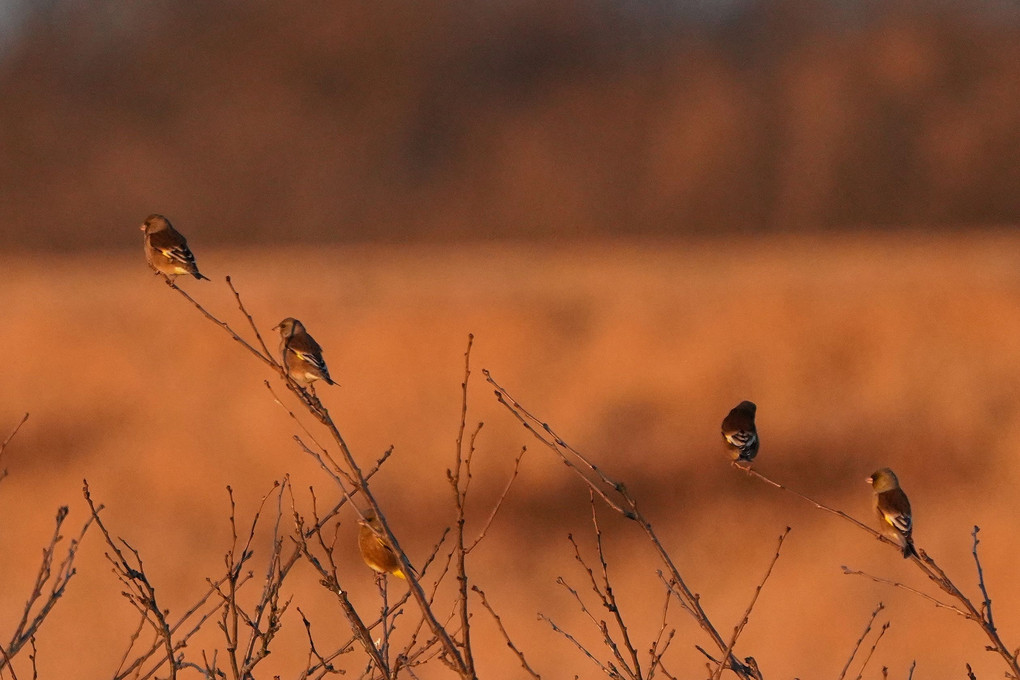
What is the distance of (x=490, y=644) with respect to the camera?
576 inches

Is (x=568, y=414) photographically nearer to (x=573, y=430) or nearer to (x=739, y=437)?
(x=573, y=430)

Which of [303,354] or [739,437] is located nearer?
A: [739,437]

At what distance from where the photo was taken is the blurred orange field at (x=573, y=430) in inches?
603

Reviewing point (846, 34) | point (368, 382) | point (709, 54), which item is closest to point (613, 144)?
point (709, 54)

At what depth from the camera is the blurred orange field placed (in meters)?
15.3

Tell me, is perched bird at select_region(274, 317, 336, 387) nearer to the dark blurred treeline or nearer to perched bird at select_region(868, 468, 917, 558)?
perched bird at select_region(868, 468, 917, 558)

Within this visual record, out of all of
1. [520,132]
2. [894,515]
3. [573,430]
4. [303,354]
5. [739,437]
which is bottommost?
[303,354]

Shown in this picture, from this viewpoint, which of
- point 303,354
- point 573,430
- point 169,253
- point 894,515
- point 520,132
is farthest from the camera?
point 520,132

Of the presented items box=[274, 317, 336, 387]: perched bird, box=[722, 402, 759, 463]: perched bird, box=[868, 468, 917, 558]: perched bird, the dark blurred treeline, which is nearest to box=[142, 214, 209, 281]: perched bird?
box=[274, 317, 336, 387]: perched bird

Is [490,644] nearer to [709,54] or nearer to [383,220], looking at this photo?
[383,220]

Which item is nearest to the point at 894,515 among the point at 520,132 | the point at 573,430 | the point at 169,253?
the point at 169,253

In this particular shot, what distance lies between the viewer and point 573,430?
56.5 feet

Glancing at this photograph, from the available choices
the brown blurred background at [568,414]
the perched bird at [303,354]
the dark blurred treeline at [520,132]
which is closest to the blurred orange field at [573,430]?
the brown blurred background at [568,414]

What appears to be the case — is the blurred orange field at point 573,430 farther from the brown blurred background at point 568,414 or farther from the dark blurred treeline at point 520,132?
the dark blurred treeline at point 520,132
